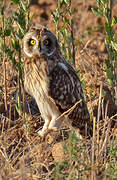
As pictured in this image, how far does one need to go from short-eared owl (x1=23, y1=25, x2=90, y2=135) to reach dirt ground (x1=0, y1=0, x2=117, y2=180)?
186 millimetres

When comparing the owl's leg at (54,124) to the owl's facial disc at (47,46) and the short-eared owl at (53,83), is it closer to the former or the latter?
the short-eared owl at (53,83)

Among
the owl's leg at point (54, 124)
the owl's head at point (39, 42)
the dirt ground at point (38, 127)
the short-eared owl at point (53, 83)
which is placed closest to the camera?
the dirt ground at point (38, 127)

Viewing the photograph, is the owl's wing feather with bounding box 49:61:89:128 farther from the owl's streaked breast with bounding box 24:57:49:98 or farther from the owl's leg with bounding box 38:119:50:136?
the owl's leg with bounding box 38:119:50:136

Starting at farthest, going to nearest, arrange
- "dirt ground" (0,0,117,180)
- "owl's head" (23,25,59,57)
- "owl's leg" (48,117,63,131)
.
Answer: "owl's leg" (48,117,63,131) → "owl's head" (23,25,59,57) → "dirt ground" (0,0,117,180)

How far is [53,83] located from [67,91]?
192 millimetres

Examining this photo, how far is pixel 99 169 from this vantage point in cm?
377

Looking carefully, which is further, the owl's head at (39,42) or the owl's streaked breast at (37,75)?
the owl's streaked breast at (37,75)

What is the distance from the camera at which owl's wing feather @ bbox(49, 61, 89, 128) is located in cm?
480

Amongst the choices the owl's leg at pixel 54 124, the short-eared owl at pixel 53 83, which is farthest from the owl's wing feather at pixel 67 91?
the owl's leg at pixel 54 124

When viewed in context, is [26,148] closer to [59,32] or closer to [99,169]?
[99,169]

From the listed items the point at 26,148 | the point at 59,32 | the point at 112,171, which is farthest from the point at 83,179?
the point at 59,32

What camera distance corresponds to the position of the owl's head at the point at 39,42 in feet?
14.8

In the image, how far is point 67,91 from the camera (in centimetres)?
486

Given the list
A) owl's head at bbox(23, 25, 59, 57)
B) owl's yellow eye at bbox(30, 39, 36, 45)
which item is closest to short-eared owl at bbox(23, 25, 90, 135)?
owl's head at bbox(23, 25, 59, 57)
